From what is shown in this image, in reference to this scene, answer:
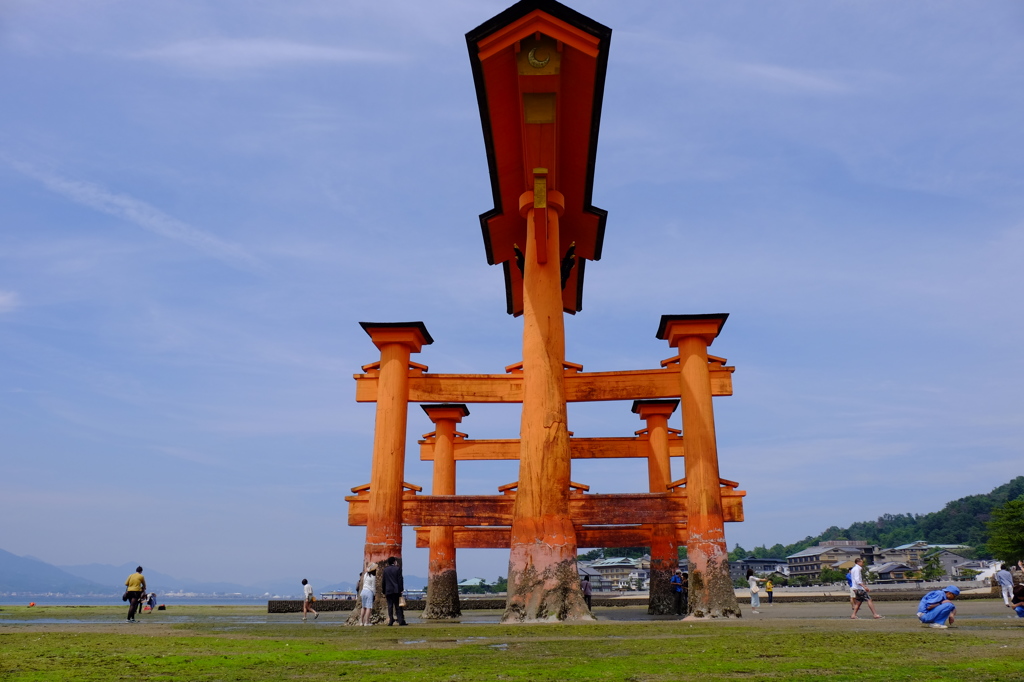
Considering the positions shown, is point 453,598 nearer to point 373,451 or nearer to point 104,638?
point 373,451

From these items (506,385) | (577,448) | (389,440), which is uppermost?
(506,385)

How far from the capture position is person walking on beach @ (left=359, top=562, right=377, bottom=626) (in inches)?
611

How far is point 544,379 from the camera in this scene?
14.8 meters

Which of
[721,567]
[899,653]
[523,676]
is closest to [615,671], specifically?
[523,676]

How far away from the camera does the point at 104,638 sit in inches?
381

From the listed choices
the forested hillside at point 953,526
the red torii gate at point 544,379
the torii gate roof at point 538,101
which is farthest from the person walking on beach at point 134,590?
the forested hillside at point 953,526

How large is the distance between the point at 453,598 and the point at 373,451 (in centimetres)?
679

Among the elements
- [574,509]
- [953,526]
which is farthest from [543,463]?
[953,526]

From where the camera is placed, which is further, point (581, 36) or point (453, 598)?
point (453, 598)

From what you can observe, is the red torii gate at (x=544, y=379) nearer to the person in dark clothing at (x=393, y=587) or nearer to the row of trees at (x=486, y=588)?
the person in dark clothing at (x=393, y=587)

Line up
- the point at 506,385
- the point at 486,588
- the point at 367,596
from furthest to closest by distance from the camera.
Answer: the point at 486,588 → the point at 506,385 → the point at 367,596

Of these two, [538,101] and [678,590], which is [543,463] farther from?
[678,590]

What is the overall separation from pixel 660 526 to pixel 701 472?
247 inches

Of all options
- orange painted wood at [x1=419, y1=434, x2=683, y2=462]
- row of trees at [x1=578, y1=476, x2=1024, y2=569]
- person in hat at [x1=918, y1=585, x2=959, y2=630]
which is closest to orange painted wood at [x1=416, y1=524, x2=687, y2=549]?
orange painted wood at [x1=419, y1=434, x2=683, y2=462]
